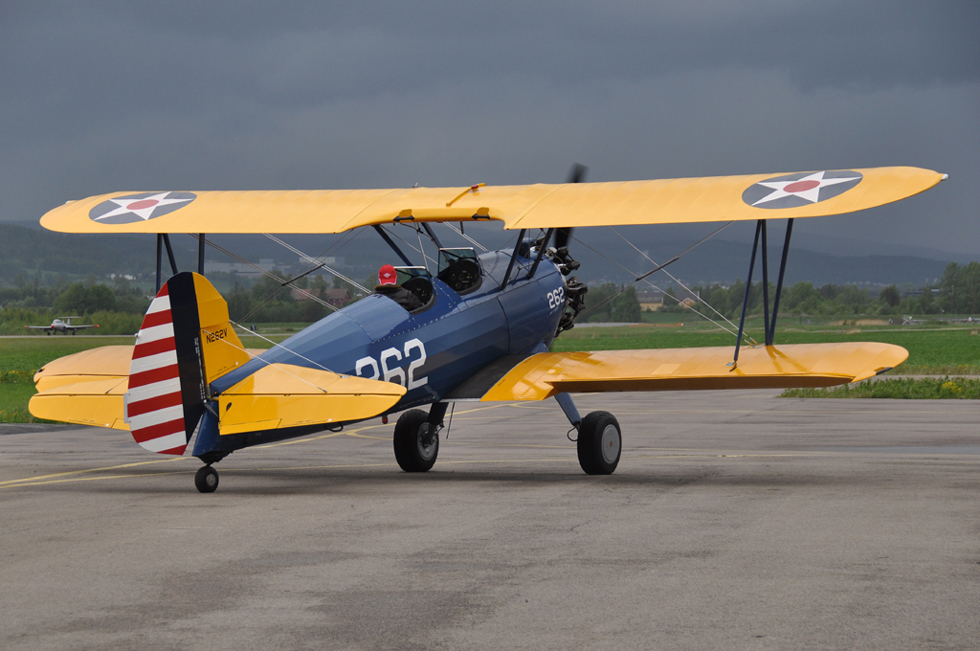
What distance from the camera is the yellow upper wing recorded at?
9914 mm

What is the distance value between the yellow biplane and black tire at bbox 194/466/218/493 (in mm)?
19

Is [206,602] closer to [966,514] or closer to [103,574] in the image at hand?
[103,574]

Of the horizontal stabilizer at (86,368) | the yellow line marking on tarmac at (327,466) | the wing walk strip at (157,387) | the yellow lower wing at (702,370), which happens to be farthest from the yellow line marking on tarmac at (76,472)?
the yellow lower wing at (702,370)

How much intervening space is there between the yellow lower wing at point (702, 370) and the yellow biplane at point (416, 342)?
0.03m

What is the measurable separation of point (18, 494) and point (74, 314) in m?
67.7

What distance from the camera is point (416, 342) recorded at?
436 inches

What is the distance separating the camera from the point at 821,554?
6.66 metres

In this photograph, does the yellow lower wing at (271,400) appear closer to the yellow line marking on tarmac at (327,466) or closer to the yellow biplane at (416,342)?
the yellow biplane at (416,342)

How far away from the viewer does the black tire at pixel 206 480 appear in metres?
9.76

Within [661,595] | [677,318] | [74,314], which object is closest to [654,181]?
[661,595]

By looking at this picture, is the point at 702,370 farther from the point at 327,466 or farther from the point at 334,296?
the point at 334,296

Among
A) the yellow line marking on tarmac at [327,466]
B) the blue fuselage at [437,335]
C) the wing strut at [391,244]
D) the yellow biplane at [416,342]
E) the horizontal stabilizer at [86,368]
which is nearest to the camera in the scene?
the yellow biplane at [416,342]

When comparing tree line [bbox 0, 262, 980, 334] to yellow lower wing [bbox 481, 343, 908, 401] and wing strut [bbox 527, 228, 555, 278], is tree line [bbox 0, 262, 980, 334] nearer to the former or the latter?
wing strut [bbox 527, 228, 555, 278]

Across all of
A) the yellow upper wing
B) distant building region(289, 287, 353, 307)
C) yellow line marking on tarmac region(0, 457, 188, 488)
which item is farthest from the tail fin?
yellow line marking on tarmac region(0, 457, 188, 488)
